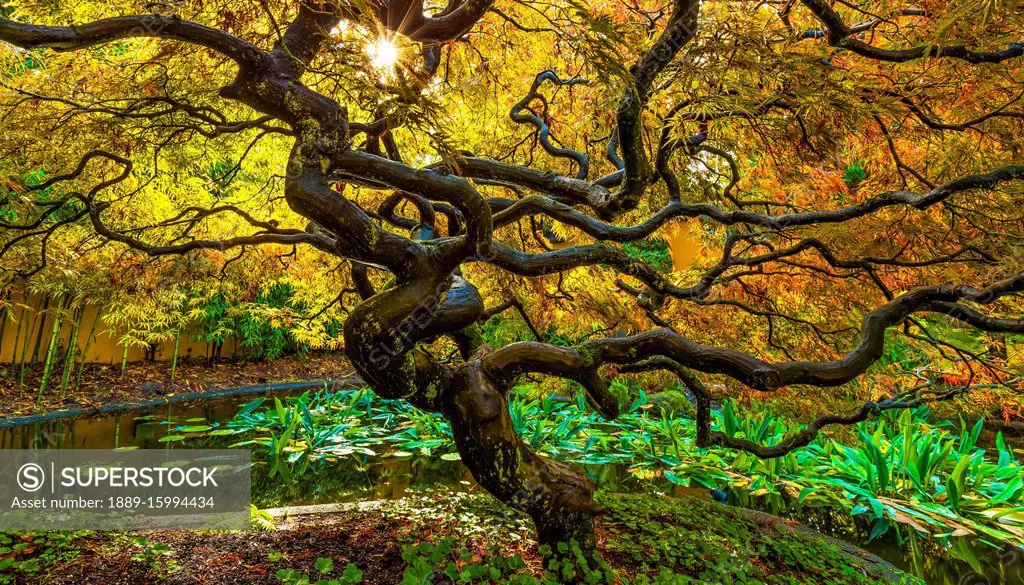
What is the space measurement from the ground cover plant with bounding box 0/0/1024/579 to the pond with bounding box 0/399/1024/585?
0.64ft

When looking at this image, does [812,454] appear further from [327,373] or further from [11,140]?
[327,373]

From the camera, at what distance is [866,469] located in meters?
3.76

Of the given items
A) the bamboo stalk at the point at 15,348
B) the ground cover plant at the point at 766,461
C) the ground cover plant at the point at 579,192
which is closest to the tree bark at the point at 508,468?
the ground cover plant at the point at 579,192

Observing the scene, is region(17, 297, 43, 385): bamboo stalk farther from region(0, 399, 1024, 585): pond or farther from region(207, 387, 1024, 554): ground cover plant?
region(207, 387, 1024, 554): ground cover plant

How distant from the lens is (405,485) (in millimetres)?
3941

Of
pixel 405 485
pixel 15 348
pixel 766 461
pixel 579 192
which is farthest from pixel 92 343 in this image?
pixel 766 461

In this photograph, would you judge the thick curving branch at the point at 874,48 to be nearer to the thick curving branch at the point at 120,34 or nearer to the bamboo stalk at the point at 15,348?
the thick curving branch at the point at 120,34

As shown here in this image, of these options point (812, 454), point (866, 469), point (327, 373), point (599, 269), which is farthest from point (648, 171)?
point (327, 373)

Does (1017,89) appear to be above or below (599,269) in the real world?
above

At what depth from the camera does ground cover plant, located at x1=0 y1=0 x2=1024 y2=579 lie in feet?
5.56

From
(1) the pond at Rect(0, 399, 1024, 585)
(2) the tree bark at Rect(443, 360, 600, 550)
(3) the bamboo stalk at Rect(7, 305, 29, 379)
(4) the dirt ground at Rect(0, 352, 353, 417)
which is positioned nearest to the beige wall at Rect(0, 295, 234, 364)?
(3) the bamboo stalk at Rect(7, 305, 29, 379)

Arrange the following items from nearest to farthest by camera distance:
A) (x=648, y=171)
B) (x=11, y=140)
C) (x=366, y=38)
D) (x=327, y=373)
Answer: (x=366, y=38) < (x=648, y=171) < (x=11, y=140) < (x=327, y=373)

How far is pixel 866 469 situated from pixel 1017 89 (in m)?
2.78

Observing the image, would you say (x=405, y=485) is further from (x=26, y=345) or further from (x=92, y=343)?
(x=92, y=343)
